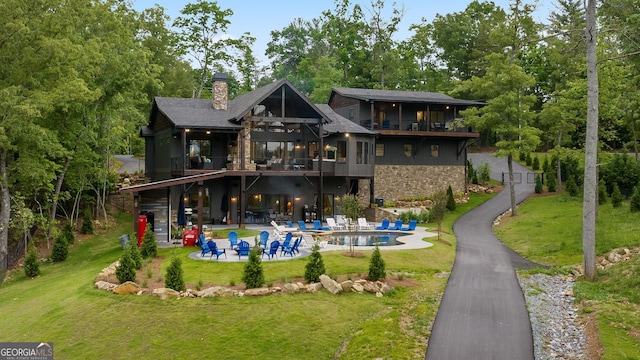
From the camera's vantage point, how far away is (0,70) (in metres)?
23.5

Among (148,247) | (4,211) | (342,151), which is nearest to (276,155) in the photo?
(342,151)

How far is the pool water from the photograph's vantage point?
25.1 meters

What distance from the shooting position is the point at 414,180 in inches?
1569

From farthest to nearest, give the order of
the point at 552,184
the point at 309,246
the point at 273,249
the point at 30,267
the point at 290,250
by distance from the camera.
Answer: the point at 552,184
the point at 309,246
the point at 30,267
the point at 290,250
the point at 273,249

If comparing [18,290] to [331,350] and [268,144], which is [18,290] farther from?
[268,144]

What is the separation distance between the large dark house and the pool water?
18.3 ft

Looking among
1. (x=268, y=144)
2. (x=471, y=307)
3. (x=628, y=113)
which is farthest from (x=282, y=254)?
(x=628, y=113)

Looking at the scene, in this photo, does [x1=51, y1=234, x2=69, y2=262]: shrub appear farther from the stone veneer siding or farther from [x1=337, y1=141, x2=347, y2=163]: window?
the stone veneer siding

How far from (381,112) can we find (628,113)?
1931cm

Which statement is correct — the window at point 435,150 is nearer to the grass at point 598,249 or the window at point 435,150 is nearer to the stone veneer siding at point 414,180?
the stone veneer siding at point 414,180

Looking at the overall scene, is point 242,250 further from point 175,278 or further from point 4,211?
point 4,211

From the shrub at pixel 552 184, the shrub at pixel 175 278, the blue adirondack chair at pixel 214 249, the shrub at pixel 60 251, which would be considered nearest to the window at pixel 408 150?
the shrub at pixel 552 184

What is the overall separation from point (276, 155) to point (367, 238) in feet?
33.0

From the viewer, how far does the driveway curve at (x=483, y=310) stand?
1210 cm
